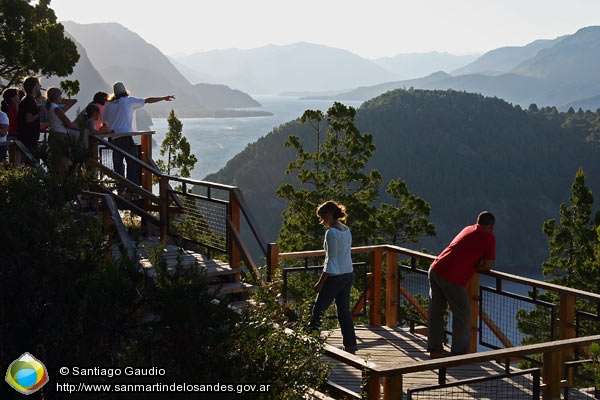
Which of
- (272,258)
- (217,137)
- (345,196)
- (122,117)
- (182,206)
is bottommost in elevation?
(345,196)

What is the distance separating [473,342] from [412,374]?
999mm

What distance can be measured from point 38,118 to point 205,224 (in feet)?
7.08

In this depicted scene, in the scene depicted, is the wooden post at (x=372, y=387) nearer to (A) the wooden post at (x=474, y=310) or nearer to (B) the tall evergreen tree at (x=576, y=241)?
(A) the wooden post at (x=474, y=310)

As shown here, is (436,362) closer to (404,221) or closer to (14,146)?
(14,146)

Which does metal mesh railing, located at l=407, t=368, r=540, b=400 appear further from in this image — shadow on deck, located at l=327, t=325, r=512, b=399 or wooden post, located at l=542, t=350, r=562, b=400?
wooden post, located at l=542, t=350, r=562, b=400

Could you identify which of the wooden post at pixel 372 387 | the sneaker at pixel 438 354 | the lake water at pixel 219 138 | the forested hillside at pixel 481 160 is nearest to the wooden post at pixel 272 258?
the sneaker at pixel 438 354

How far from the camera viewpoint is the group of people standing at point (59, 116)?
7745 mm

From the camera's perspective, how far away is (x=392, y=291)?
810 centimetres

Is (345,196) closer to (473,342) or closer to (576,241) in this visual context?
(576,241)

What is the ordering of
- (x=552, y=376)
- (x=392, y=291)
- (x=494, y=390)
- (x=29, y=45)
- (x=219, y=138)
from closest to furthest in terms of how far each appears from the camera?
(x=552, y=376)
(x=494, y=390)
(x=392, y=291)
(x=29, y=45)
(x=219, y=138)

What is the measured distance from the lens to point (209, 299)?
3365 mm

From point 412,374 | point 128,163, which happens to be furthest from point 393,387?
point 128,163

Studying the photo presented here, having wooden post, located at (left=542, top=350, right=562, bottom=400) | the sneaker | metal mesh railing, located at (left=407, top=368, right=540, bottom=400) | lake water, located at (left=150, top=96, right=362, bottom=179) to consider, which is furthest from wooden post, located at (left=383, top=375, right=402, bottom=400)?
lake water, located at (left=150, top=96, right=362, bottom=179)

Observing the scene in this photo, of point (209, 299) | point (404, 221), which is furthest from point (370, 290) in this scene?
point (404, 221)
